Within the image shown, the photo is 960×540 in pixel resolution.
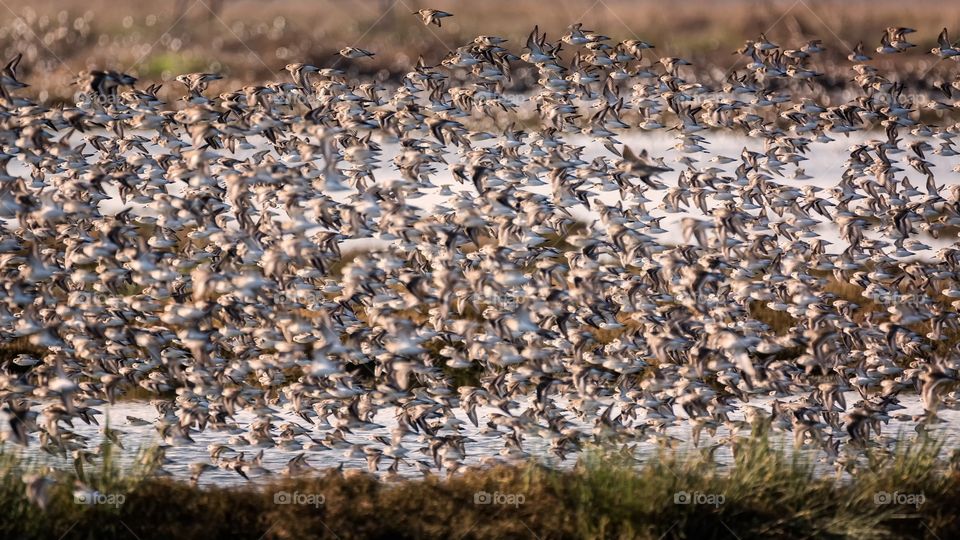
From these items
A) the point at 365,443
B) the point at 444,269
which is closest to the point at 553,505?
the point at 444,269

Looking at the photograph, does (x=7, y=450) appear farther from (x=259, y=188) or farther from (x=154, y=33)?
(x=154, y=33)

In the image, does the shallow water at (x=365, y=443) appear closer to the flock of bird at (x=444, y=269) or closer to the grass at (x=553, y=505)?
the flock of bird at (x=444, y=269)

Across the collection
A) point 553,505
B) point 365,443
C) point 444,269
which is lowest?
point 553,505

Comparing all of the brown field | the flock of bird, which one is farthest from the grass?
the brown field

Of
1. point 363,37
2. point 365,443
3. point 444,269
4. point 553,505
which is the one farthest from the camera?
point 363,37

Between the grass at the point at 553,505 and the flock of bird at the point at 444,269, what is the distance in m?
0.56

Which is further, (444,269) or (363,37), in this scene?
(363,37)

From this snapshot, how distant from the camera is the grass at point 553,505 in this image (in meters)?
11.5

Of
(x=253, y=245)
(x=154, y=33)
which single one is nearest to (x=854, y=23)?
(x=154, y=33)

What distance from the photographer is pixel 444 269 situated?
476 inches

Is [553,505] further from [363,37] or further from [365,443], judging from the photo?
[363,37]

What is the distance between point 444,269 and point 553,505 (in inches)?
92.5

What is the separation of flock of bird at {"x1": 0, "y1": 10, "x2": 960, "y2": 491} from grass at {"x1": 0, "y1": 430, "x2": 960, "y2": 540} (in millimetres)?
562

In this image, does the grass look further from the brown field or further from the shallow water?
the brown field
